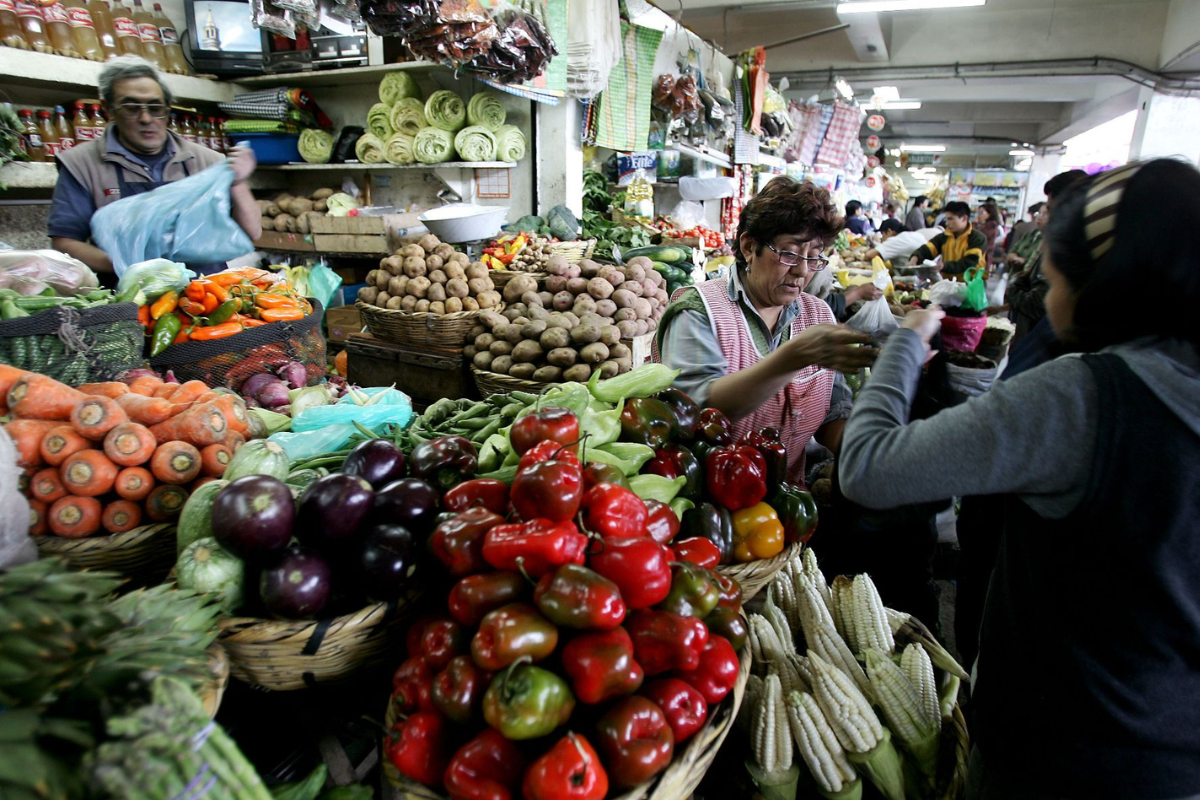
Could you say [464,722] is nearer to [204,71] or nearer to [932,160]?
[204,71]

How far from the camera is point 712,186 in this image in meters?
8.09

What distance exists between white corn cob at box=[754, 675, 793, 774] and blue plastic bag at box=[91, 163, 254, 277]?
3.65 meters

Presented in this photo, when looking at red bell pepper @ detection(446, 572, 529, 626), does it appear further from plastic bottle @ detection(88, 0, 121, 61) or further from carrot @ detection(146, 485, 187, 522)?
plastic bottle @ detection(88, 0, 121, 61)

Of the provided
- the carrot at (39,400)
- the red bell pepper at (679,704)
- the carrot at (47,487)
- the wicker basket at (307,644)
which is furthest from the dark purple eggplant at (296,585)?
the carrot at (39,400)

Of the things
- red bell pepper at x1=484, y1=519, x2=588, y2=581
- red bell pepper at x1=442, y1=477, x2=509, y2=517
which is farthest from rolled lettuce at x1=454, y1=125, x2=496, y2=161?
red bell pepper at x1=484, y1=519, x2=588, y2=581

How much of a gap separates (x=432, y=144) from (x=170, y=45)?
2708mm

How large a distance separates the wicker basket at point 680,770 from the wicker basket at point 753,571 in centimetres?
36

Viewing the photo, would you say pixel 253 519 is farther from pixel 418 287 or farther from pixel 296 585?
pixel 418 287

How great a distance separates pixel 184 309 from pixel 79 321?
30.8 inches

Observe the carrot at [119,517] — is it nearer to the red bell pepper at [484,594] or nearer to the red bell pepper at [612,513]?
the red bell pepper at [484,594]

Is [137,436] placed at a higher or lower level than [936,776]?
higher

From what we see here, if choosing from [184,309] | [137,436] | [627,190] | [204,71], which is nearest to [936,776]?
[137,436]

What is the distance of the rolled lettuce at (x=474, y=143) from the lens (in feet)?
17.7

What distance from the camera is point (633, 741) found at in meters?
0.95
